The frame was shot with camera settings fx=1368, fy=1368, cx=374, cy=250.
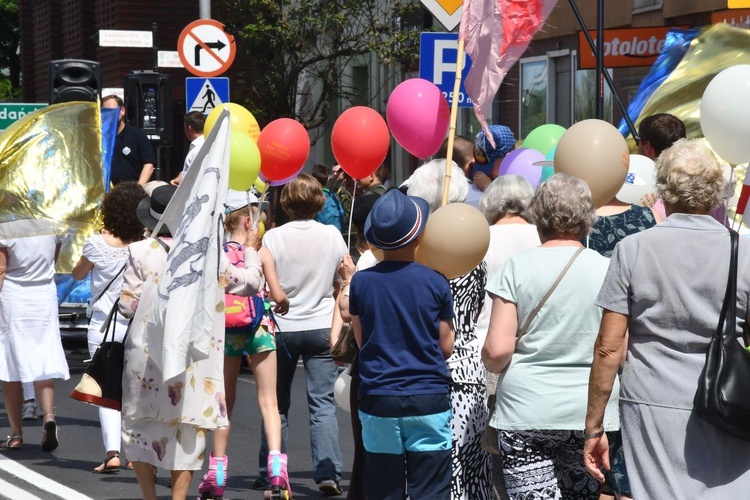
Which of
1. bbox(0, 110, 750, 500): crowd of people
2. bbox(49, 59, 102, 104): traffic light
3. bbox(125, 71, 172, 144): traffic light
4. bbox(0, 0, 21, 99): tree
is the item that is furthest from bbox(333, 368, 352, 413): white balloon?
bbox(0, 0, 21, 99): tree

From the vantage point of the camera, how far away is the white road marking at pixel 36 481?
8.18 meters

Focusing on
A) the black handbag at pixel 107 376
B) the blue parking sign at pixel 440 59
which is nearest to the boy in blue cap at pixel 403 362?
the black handbag at pixel 107 376

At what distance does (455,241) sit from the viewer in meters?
5.88

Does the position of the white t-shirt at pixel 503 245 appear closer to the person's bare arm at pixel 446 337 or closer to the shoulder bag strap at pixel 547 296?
the person's bare arm at pixel 446 337

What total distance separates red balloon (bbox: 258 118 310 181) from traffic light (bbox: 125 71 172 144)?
10.9 meters

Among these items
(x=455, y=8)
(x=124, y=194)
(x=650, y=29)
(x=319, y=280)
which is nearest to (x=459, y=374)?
(x=319, y=280)

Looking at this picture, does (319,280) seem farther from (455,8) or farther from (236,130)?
(455,8)

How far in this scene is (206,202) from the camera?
6.70 meters

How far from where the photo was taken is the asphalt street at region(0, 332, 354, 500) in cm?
831

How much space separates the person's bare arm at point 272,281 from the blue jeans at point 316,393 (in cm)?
38

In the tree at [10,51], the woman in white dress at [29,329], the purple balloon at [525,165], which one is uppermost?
the tree at [10,51]

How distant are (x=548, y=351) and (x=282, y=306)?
Result: 2780 millimetres

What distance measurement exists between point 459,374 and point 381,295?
1.92 ft

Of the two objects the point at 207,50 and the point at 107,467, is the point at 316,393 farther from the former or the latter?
the point at 207,50
